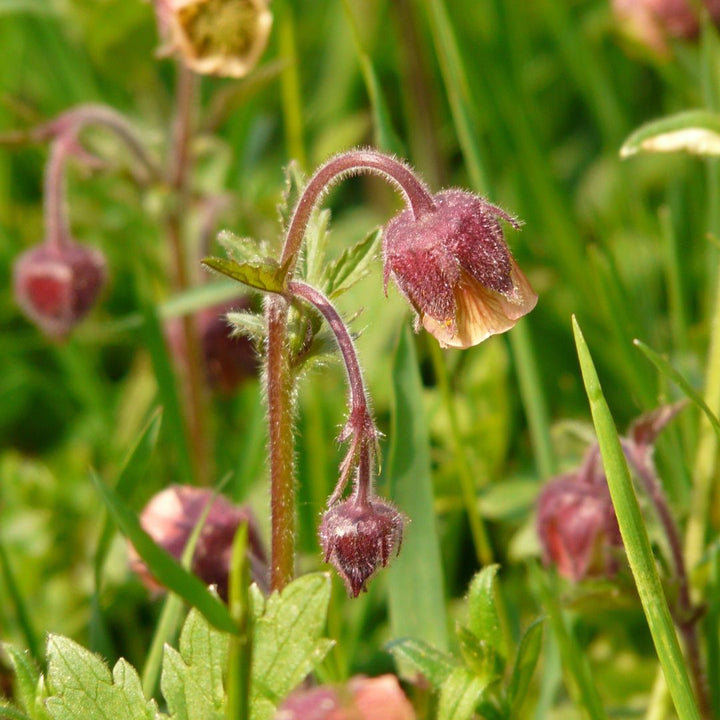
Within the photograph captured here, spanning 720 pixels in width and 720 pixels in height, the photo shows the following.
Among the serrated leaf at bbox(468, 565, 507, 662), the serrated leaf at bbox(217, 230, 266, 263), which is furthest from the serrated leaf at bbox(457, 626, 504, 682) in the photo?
the serrated leaf at bbox(217, 230, 266, 263)

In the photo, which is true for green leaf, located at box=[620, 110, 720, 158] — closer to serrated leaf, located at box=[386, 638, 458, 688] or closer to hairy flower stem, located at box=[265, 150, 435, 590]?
hairy flower stem, located at box=[265, 150, 435, 590]

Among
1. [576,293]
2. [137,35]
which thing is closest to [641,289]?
[576,293]

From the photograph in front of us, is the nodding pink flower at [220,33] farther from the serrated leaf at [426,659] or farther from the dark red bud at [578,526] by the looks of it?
the serrated leaf at [426,659]

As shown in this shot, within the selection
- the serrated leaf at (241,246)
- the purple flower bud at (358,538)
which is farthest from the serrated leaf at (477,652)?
the serrated leaf at (241,246)

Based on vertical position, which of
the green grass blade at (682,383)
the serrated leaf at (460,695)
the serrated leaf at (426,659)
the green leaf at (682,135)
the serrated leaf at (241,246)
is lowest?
the serrated leaf at (460,695)

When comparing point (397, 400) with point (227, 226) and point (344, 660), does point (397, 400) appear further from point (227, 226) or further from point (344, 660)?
point (227, 226)
